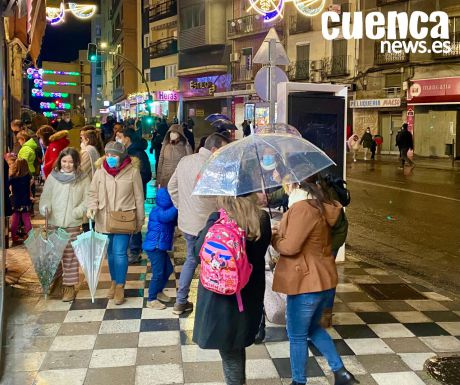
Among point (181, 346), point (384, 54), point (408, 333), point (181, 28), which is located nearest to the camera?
point (181, 346)

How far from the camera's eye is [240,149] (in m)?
3.74

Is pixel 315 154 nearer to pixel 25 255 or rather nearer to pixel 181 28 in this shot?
pixel 25 255

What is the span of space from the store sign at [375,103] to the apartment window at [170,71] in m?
20.5

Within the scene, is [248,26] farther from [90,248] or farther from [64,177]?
[90,248]

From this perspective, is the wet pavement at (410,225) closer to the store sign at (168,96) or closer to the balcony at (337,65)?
the balcony at (337,65)

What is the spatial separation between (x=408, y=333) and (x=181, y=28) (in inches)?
1764

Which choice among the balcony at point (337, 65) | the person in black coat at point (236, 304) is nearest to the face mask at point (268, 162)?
the person in black coat at point (236, 304)

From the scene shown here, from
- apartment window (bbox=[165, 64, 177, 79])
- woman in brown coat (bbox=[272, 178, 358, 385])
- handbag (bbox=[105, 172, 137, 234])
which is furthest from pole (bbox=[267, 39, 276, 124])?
apartment window (bbox=[165, 64, 177, 79])

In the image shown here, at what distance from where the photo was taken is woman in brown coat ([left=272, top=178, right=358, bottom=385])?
152 inches

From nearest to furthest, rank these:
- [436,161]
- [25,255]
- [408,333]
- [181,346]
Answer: [181,346] < [408,333] < [25,255] < [436,161]

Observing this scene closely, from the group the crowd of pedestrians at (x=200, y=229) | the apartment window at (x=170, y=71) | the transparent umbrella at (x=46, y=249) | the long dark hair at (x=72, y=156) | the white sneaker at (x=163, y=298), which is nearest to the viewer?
the crowd of pedestrians at (x=200, y=229)

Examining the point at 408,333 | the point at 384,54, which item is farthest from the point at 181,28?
the point at 408,333

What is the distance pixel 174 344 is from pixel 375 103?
Result: 30.5 meters

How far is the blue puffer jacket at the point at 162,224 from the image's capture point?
597cm
